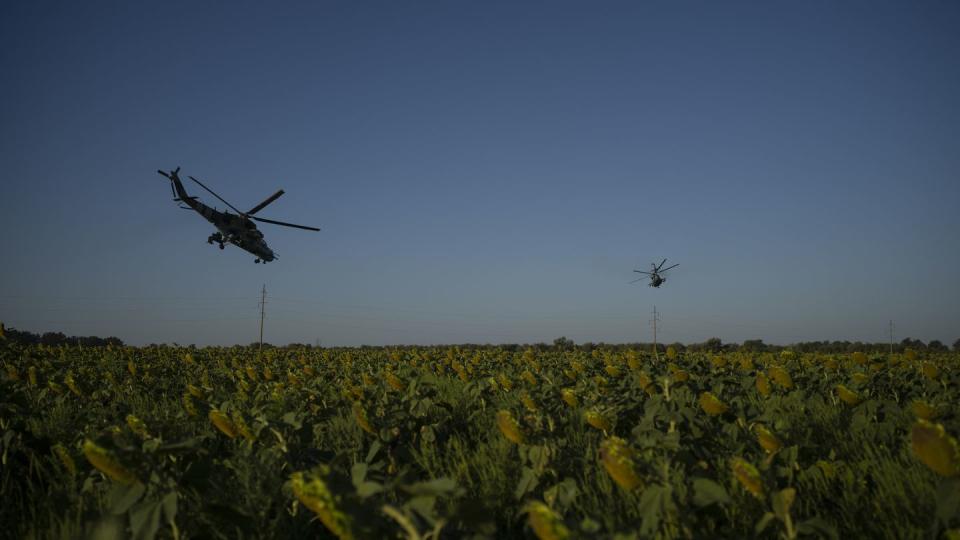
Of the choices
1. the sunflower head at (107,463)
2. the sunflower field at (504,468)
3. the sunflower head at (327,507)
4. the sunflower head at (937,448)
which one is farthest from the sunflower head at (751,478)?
the sunflower head at (107,463)

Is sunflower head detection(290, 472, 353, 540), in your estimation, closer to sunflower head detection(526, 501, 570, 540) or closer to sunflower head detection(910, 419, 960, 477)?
sunflower head detection(526, 501, 570, 540)

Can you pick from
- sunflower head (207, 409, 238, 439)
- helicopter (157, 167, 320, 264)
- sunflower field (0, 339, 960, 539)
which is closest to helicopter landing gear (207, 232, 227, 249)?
helicopter (157, 167, 320, 264)

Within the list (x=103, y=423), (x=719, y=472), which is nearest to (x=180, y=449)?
(x=719, y=472)

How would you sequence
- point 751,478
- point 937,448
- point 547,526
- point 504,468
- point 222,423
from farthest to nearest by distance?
1. point 504,468
2. point 222,423
3. point 751,478
4. point 937,448
5. point 547,526

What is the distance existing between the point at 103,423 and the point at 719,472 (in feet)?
19.1

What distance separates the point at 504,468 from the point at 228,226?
831 inches

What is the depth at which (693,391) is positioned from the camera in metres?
5.11

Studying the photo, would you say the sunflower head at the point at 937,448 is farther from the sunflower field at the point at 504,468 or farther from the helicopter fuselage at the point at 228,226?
the helicopter fuselage at the point at 228,226

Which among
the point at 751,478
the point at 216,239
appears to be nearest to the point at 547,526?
the point at 751,478

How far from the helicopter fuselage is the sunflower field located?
1598 centimetres

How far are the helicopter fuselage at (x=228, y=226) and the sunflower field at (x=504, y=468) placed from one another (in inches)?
629

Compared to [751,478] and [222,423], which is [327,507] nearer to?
[751,478]

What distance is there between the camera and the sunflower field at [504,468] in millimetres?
1854

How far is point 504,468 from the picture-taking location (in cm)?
361
